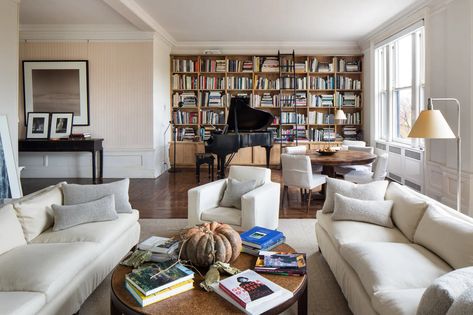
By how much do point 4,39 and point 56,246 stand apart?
3.40m

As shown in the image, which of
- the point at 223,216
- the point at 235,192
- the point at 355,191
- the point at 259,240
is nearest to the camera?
the point at 259,240

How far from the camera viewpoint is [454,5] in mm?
4508

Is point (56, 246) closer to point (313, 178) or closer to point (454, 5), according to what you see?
point (313, 178)

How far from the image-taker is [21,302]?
1.71 m

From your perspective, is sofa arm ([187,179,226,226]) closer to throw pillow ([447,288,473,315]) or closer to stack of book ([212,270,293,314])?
stack of book ([212,270,293,314])

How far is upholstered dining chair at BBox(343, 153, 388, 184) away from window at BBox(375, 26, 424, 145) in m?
1.45

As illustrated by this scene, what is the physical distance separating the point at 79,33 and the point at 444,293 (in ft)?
24.4

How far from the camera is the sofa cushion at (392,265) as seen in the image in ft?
5.97

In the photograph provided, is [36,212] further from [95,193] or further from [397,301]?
[397,301]

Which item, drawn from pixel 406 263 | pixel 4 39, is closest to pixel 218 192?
pixel 406 263

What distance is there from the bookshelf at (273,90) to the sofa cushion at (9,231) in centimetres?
596

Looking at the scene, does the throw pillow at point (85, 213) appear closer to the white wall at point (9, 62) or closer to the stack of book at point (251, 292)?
the stack of book at point (251, 292)

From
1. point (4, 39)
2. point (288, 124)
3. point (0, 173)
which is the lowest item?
point (0, 173)

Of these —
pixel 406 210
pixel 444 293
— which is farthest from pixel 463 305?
pixel 406 210
